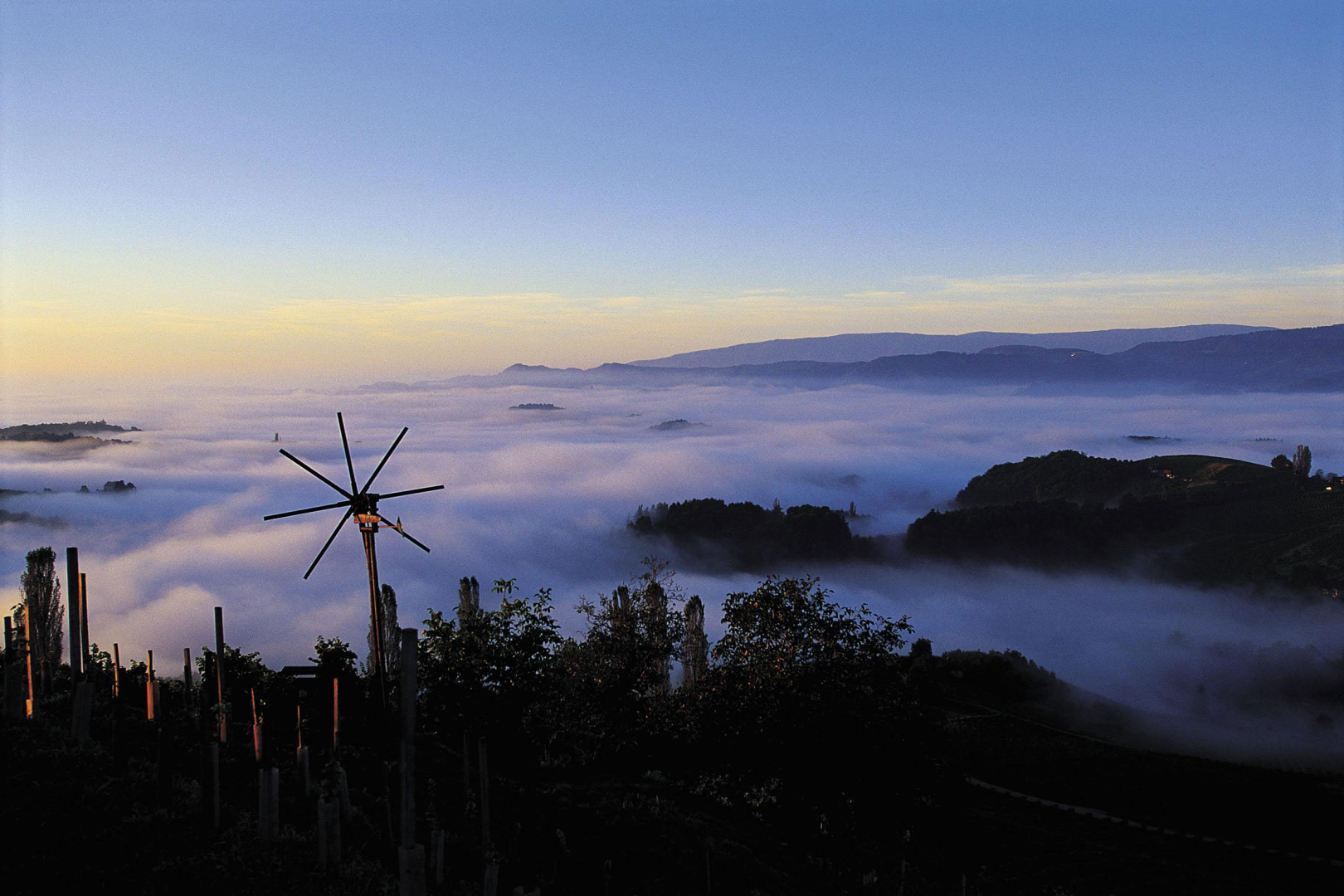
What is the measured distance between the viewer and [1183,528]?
161 m

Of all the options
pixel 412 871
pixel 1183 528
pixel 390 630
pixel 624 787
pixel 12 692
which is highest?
pixel 412 871

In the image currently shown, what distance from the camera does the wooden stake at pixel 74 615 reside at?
19.4 metres

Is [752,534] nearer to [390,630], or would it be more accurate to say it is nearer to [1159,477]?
[1159,477]

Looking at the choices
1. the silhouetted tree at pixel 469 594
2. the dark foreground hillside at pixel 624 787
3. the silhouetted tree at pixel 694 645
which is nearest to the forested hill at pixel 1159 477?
the dark foreground hillside at pixel 624 787

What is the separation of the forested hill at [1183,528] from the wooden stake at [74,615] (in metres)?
151

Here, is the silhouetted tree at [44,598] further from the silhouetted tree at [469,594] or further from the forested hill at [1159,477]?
the forested hill at [1159,477]

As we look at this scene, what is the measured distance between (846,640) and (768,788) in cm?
459

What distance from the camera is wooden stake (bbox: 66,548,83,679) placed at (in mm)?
19375

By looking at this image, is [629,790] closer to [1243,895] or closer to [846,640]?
[846,640]

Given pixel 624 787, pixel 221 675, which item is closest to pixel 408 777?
pixel 221 675

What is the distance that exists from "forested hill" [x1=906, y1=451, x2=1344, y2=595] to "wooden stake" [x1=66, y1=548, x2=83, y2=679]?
15059 cm

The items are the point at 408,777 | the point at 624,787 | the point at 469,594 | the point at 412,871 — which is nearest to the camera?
the point at 412,871

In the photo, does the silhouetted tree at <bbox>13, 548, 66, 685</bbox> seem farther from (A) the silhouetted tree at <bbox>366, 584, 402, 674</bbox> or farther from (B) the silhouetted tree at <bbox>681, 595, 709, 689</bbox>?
(B) the silhouetted tree at <bbox>681, 595, 709, 689</bbox>

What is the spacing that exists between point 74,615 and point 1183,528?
570 feet
